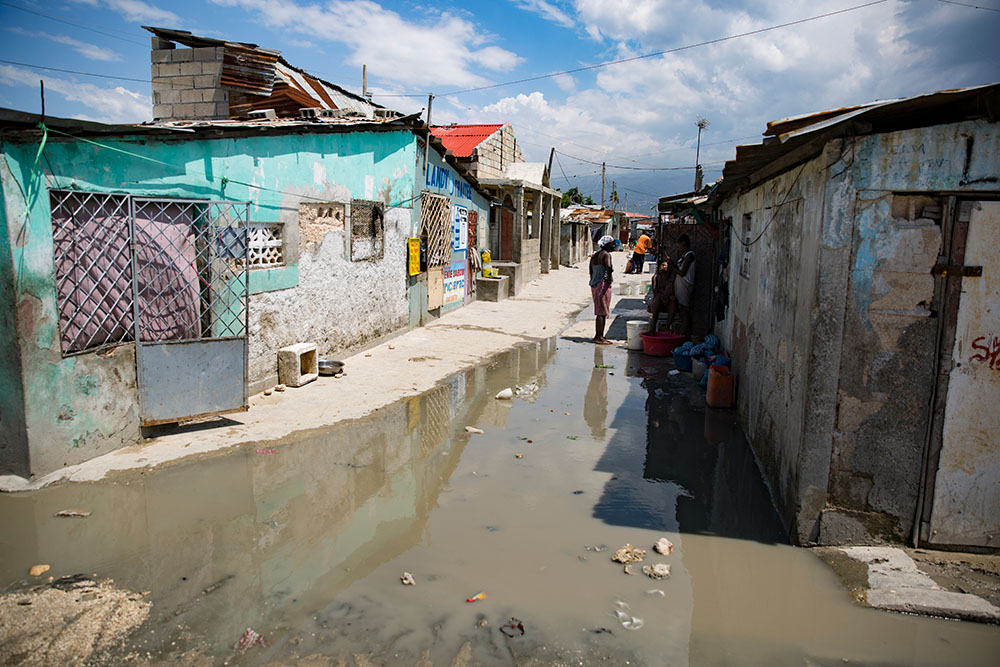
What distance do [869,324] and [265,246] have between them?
21.5 ft

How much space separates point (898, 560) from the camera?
400cm

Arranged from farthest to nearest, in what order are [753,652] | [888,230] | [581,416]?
[581,416]
[888,230]
[753,652]

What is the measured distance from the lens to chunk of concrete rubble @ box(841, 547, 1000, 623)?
3.48 m

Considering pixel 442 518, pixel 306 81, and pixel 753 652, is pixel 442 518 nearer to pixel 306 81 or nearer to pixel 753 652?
pixel 753 652

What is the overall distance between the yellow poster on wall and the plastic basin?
177 inches

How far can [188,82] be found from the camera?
1080 centimetres

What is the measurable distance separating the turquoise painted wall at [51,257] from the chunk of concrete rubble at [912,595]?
19.7 ft

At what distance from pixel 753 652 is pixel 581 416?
412cm

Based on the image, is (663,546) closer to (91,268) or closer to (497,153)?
(91,268)

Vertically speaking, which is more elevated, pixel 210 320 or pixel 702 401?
pixel 210 320

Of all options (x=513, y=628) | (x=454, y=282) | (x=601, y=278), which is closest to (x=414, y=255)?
(x=454, y=282)

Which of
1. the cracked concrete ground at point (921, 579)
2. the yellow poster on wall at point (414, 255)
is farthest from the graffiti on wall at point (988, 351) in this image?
the yellow poster on wall at point (414, 255)

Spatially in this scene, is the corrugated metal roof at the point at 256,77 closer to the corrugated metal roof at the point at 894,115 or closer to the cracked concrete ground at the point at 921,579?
the corrugated metal roof at the point at 894,115

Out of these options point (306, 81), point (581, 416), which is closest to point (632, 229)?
point (306, 81)
